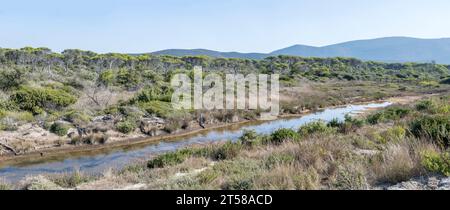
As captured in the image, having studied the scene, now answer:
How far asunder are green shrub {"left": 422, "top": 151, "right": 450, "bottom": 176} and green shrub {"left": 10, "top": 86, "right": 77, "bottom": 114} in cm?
2283

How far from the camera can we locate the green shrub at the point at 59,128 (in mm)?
20188

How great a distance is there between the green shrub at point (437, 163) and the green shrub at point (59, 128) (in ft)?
61.7

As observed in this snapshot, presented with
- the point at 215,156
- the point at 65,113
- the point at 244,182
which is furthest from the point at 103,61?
the point at 244,182

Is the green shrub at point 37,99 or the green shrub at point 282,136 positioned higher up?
the green shrub at point 37,99

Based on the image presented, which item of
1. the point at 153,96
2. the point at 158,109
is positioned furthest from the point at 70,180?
the point at 153,96

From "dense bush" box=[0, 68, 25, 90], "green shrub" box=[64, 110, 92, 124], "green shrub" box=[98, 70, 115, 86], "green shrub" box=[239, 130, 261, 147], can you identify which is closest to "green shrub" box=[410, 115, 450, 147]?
"green shrub" box=[239, 130, 261, 147]

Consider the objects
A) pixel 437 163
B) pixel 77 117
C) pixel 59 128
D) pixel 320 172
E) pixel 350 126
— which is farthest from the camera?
pixel 77 117

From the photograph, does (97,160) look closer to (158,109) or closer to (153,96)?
(158,109)

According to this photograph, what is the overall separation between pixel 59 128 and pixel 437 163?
19183mm

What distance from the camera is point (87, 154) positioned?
18.1 m

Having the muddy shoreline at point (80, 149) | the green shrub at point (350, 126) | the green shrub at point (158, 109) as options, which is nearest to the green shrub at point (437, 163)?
the green shrub at point (350, 126)

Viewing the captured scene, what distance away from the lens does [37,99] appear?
24.3 metres

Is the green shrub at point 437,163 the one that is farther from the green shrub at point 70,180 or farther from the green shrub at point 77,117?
the green shrub at point 77,117

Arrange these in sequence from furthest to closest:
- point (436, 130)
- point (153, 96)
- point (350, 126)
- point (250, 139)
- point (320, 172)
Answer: point (153, 96) < point (350, 126) < point (250, 139) < point (436, 130) < point (320, 172)
